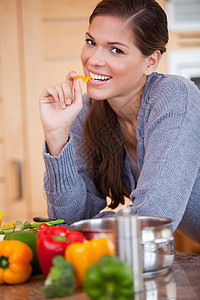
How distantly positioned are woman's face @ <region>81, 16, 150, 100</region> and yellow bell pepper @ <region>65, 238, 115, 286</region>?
3.23 feet

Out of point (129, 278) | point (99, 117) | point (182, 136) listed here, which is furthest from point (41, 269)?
point (99, 117)

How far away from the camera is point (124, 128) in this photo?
2.13m

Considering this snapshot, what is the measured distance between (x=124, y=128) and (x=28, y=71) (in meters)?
2.19

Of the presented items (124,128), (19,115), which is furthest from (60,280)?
(19,115)

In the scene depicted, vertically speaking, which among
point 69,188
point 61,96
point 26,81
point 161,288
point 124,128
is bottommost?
point 161,288

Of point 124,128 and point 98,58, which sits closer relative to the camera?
point 98,58

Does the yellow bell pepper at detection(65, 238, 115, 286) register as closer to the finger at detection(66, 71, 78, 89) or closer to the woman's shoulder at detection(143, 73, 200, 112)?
the woman's shoulder at detection(143, 73, 200, 112)

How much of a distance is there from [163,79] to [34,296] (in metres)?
1.11

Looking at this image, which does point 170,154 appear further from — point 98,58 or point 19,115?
point 19,115

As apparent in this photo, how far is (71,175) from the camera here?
1880 millimetres

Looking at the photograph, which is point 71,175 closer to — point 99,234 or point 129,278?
point 99,234

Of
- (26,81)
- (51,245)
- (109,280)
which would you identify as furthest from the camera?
(26,81)

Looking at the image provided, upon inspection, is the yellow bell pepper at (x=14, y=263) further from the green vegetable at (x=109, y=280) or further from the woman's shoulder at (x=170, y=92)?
A: the woman's shoulder at (x=170, y=92)

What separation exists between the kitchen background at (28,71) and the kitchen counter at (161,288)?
9.93ft
